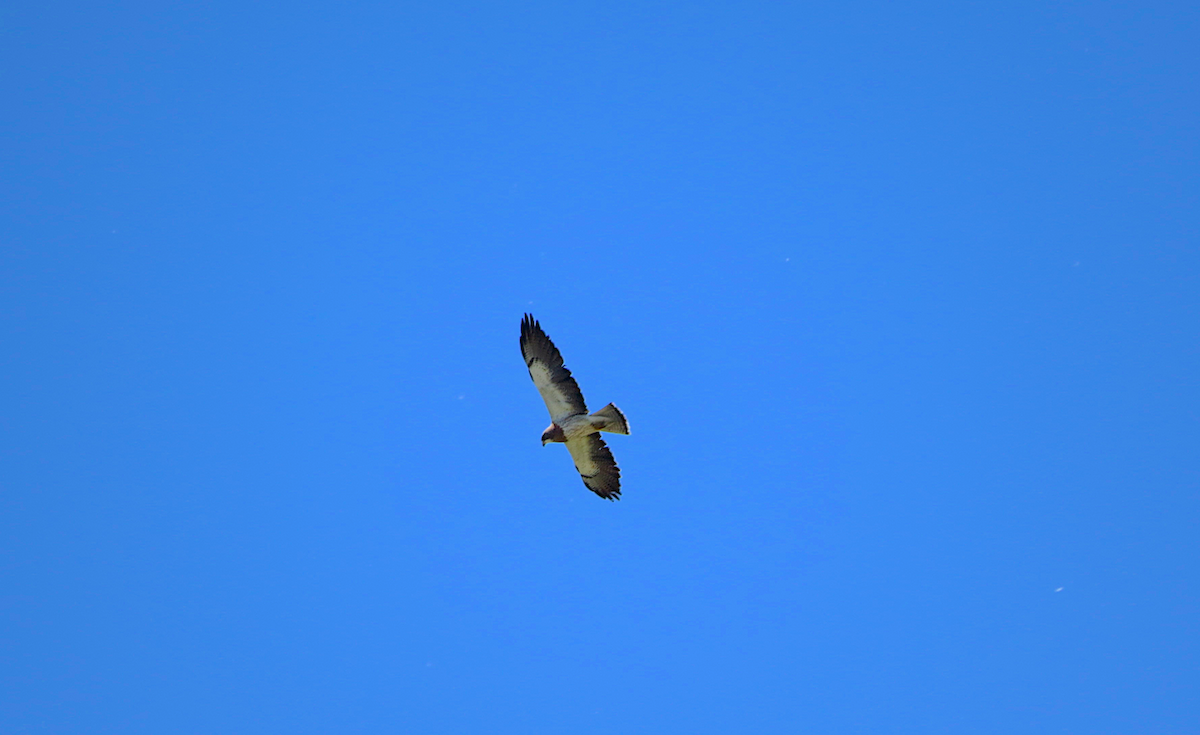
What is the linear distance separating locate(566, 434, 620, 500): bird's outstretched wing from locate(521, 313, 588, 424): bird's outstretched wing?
913mm

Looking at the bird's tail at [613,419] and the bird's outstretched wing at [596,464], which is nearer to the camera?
the bird's tail at [613,419]

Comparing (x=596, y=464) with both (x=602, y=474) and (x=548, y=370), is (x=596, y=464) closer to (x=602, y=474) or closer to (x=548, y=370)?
(x=602, y=474)

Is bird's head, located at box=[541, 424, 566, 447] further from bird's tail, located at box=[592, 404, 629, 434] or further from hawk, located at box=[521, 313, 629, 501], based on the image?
bird's tail, located at box=[592, 404, 629, 434]

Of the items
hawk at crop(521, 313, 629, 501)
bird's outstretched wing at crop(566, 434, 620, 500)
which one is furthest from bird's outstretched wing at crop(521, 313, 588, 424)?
bird's outstretched wing at crop(566, 434, 620, 500)

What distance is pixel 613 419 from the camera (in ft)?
62.4

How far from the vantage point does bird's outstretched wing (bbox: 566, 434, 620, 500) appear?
2014 cm

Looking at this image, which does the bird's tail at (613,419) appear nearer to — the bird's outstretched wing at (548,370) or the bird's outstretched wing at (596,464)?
the bird's outstretched wing at (548,370)

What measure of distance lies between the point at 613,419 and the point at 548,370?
142 cm

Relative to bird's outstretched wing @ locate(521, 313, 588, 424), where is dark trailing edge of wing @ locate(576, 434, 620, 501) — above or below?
below

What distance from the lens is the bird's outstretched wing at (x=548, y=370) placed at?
756 inches

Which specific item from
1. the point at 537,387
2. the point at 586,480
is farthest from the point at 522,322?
the point at 586,480

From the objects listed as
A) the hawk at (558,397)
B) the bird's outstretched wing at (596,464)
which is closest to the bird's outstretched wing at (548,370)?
the hawk at (558,397)

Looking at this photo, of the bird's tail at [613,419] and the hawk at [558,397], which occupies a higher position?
the hawk at [558,397]

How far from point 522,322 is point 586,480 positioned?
11.3ft
